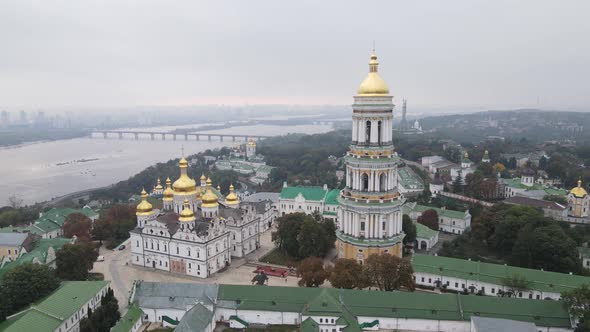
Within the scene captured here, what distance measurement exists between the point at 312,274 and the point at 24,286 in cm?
1528

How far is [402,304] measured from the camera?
68.3 feet

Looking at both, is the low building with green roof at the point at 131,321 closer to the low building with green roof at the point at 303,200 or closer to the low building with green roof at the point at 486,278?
the low building with green roof at the point at 486,278

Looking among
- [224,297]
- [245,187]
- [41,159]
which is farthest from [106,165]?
[224,297]

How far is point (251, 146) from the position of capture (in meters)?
93.9

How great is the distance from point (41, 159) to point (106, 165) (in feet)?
69.7

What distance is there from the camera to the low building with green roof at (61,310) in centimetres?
1878

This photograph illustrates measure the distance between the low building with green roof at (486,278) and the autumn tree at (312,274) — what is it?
6.38 meters

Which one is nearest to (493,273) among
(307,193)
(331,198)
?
(331,198)

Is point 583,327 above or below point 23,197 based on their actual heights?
above

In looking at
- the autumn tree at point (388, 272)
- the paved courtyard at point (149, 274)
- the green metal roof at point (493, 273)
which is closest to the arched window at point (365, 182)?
the autumn tree at point (388, 272)

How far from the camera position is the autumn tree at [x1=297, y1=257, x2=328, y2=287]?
2341 centimetres

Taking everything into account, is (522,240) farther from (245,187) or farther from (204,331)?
(245,187)

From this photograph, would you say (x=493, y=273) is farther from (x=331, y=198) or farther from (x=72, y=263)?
(x=72, y=263)

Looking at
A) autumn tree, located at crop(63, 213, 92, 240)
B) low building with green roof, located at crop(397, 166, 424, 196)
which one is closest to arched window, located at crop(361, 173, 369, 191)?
autumn tree, located at crop(63, 213, 92, 240)
